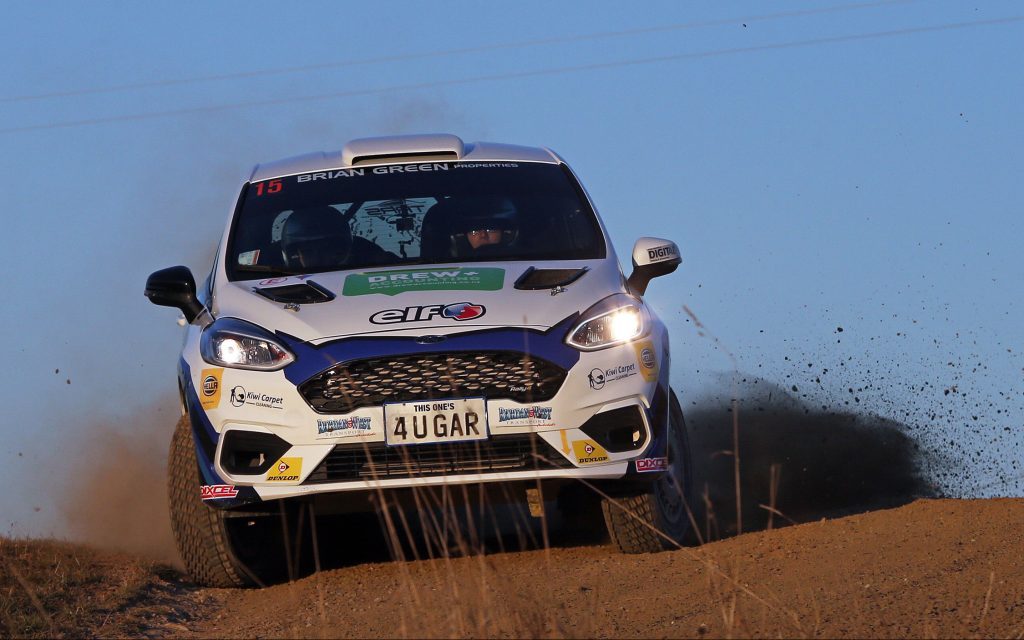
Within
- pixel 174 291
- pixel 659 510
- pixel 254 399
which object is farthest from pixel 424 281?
pixel 659 510

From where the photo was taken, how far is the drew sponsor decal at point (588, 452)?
6699 millimetres

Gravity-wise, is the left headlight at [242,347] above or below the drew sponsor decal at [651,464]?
above

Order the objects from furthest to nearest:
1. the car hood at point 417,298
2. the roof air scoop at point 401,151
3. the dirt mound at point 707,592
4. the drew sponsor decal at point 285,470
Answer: the roof air scoop at point 401,151 → the car hood at point 417,298 → the drew sponsor decal at point 285,470 → the dirt mound at point 707,592

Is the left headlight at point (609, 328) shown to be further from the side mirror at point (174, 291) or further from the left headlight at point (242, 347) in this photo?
the side mirror at point (174, 291)

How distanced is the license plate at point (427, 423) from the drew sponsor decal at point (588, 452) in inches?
17.7

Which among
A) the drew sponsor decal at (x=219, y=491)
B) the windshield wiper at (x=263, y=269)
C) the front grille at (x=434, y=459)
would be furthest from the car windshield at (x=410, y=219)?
the front grille at (x=434, y=459)

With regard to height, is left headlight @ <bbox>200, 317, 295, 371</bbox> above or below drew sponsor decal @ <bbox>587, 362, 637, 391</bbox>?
above

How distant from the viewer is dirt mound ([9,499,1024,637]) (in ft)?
17.7

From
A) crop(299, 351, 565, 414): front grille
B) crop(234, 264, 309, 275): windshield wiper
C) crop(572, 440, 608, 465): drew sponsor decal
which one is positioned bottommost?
crop(572, 440, 608, 465): drew sponsor decal

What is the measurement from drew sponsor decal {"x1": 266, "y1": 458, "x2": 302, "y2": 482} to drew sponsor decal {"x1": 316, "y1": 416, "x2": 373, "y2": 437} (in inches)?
7.5

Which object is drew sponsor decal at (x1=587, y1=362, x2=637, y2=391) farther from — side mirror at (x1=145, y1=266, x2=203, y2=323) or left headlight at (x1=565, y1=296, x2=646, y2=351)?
side mirror at (x1=145, y1=266, x2=203, y2=323)

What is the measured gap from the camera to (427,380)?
6.61 meters

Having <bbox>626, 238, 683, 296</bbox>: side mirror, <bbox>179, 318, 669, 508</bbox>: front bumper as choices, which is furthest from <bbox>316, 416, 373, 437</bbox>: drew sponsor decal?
<bbox>626, 238, 683, 296</bbox>: side mirror

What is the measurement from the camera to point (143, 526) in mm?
10875
